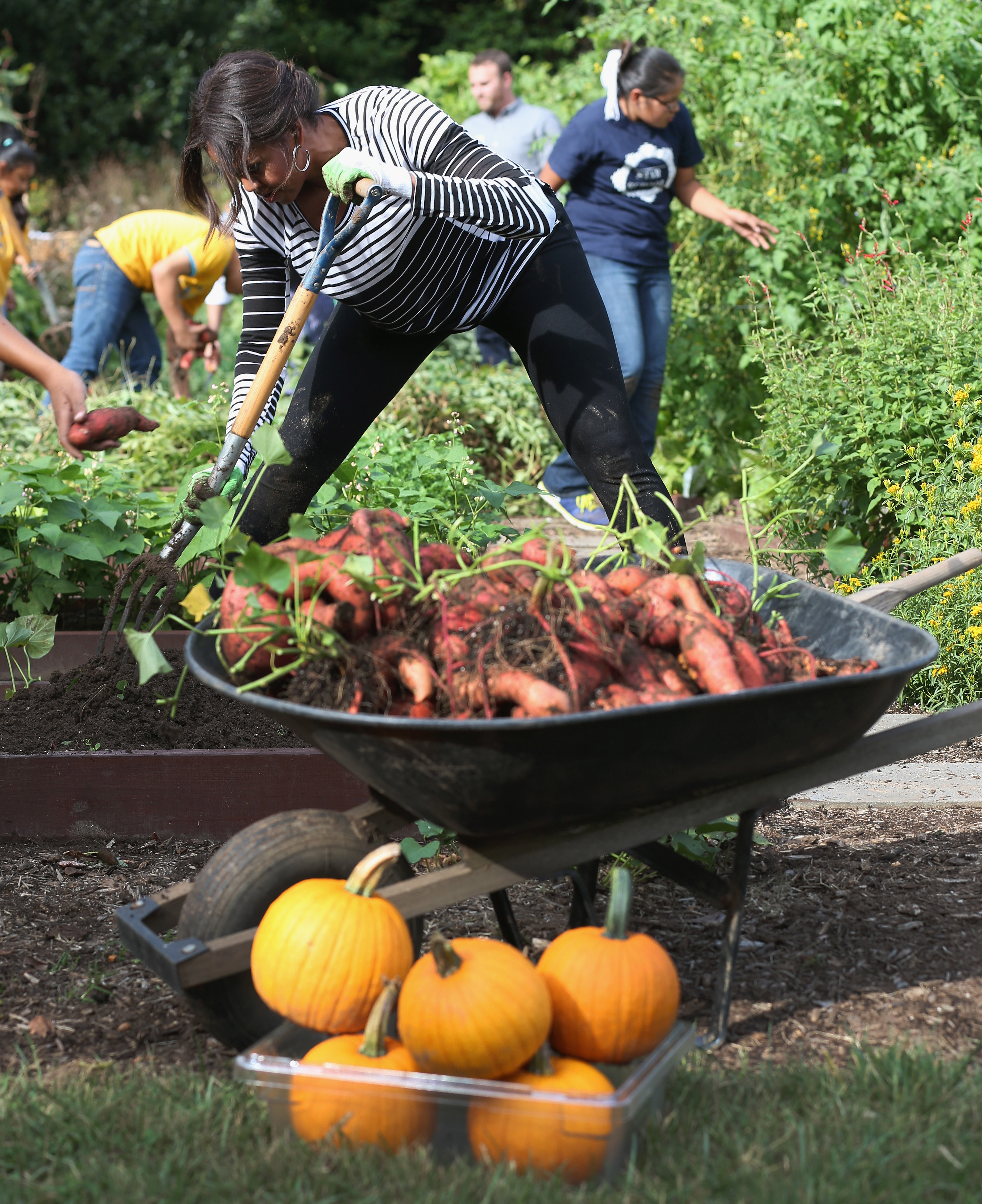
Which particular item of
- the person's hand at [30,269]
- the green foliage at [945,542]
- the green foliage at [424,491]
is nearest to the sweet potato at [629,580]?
the green foliage at [424,491]

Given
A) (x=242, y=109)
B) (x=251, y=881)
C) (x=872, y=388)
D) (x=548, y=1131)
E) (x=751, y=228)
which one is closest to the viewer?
(x=548, y=1131)

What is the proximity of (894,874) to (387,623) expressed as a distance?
1.45 meters

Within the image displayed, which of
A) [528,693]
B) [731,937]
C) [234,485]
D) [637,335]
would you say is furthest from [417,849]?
[637,335]

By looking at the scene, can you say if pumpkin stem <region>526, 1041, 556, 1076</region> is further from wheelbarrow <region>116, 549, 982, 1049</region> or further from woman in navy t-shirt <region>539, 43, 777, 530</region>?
woman in navy t-shirt <region>539, 43, 777, 530</region>

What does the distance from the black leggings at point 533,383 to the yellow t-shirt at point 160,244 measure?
3.59 m

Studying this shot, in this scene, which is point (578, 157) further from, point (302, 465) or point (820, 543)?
point (302, 465)

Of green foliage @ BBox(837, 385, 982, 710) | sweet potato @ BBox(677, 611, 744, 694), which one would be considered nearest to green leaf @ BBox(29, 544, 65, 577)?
sweet potato @ BBox(677, 611, 744, 694)

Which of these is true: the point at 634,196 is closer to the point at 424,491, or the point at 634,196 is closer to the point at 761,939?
the point at 424,491

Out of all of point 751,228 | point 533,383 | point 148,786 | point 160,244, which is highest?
point 751,228

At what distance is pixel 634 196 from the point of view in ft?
16.8

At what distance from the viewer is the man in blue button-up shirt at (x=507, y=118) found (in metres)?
6.86

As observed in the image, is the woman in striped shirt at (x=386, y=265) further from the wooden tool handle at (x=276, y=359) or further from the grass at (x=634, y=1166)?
the grass at (x=634, y=1166)

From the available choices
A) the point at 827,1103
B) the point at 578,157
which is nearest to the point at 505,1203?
the point at 827,1103

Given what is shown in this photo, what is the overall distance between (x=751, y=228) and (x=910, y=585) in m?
3.19
